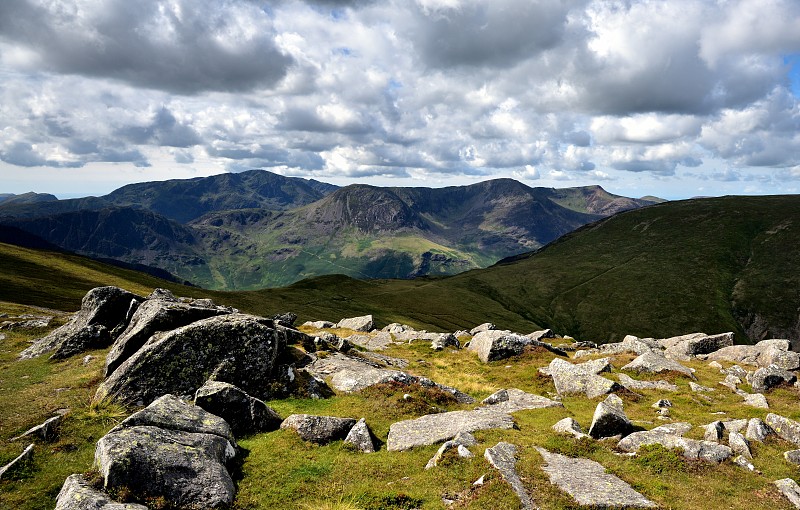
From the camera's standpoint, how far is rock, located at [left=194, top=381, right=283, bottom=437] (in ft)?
70.4

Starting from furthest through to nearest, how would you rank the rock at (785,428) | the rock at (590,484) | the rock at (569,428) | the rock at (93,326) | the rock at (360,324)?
1. the rock at (360,324)
2. the rock at (93,326)
3. the rock at (785,428)
4. the rock at (569,428)
5. the rock at (590,484)

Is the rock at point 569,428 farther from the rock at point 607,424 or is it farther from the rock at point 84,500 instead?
the rock at point 84,500

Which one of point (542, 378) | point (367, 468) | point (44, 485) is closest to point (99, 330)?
point (44, 485)

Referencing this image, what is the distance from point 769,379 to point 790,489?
2587 cm

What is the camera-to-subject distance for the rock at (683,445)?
63.8 ft

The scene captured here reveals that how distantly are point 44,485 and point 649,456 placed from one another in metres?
25.1

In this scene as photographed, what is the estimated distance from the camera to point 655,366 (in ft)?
139

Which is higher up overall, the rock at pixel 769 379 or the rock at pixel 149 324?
the rock at pixel 149 324

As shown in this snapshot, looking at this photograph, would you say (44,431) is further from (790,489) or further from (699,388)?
(699,388)

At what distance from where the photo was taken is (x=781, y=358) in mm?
45250

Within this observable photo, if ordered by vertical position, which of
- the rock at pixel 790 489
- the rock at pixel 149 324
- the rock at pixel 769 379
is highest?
the rock at pixel 149 324

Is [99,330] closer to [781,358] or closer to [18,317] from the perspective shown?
[18,317]

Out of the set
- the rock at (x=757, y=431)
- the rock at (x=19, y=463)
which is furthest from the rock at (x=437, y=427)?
the rock at (x=19, y=463)

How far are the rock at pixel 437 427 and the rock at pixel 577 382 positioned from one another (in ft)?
43.6
